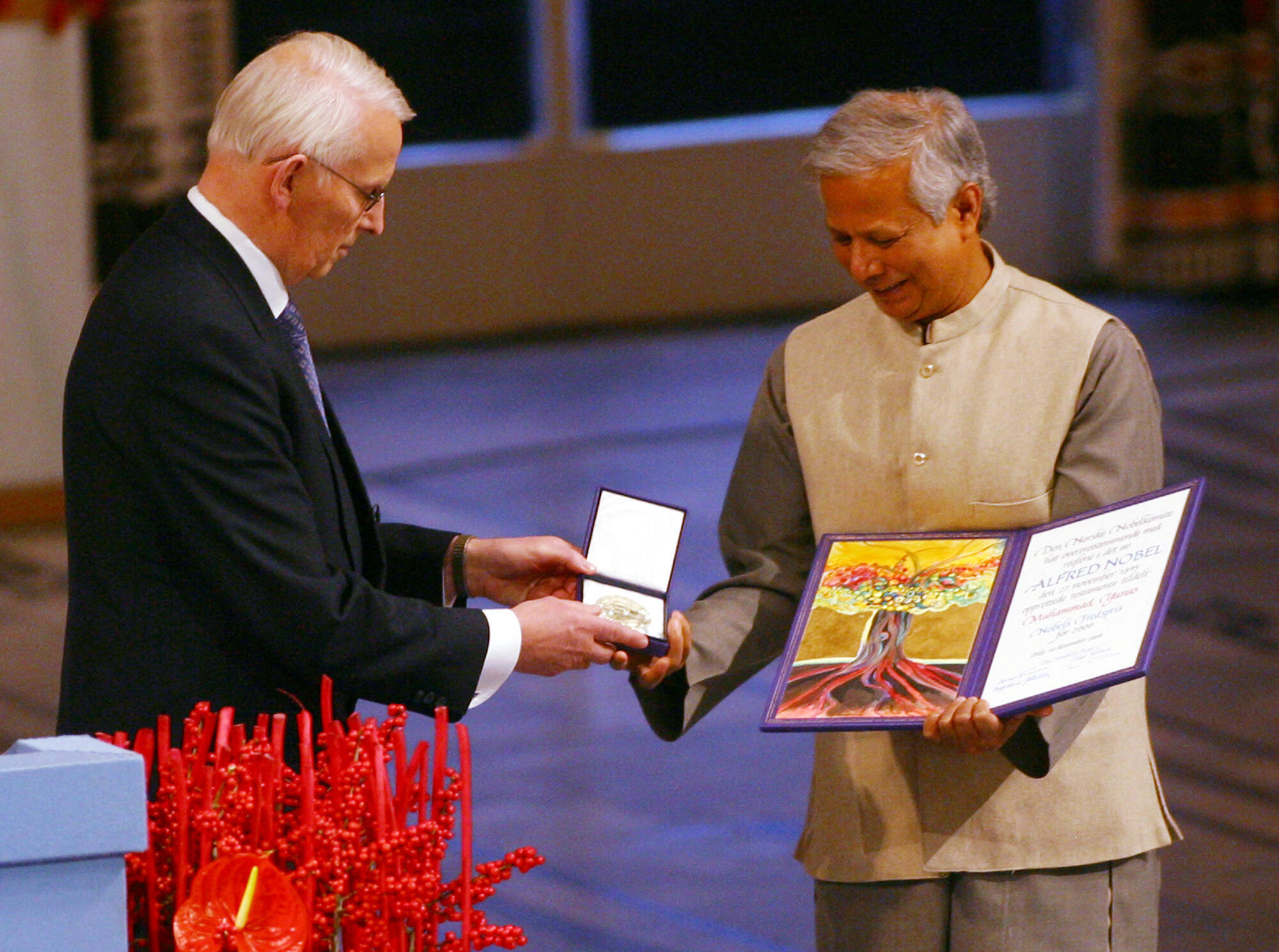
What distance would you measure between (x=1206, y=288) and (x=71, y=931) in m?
10.1

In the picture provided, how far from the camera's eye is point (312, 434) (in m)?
2.00

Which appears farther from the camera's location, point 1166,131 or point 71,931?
point 1166,131

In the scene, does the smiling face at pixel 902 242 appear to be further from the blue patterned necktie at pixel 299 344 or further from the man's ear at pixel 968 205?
the blue patterned necktie at pixel 299 344

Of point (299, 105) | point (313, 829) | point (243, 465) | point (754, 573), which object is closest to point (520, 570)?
point (754, 573)

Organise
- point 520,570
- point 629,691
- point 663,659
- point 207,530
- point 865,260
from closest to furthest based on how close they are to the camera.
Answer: point 207,530 → point 865,260 → point 663,659 → point 520,570 → point 629,691

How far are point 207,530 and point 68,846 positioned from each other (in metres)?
0.47

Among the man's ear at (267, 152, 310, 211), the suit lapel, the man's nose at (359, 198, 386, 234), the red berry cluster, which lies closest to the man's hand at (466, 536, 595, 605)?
the suit lapel

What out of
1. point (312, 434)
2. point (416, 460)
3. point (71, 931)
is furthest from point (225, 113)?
point (416, 460)

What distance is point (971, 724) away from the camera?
1.96 metres

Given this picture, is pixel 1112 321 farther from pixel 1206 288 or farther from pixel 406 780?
pixel 1206 288

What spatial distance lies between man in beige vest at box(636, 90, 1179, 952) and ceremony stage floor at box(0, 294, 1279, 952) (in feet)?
4.84

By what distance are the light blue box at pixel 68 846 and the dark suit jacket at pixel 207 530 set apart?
0.38 m

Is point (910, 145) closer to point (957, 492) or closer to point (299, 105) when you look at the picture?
point (957, 492)

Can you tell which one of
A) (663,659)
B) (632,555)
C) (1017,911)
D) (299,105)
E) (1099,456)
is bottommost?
(1017,911)
